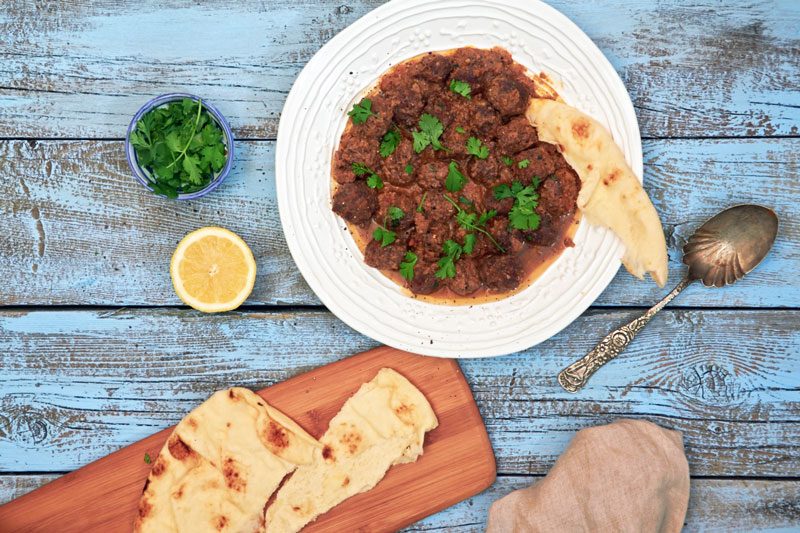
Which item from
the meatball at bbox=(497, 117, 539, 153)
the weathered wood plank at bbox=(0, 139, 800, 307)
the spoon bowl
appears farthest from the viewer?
the weathered wood plank at bbox=(0, 139, 800, 307)

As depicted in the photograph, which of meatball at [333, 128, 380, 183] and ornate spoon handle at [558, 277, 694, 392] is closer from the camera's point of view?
meatball at [333, 128, 380, 183]

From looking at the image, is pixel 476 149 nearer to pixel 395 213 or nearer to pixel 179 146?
pixel 395 213

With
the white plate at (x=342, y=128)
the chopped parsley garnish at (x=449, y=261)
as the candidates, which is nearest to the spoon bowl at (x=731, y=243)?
the white plate at (x=342, y=128)

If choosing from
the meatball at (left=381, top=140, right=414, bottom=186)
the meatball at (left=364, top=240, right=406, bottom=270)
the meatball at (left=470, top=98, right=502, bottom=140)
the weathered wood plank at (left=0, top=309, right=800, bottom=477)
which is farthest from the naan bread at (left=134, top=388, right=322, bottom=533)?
the meatball at (left=470, top=98, right=502, bottom=140)

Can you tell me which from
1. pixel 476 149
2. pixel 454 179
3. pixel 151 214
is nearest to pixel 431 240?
pixel 454 179

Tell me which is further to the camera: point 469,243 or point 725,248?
point 725,248

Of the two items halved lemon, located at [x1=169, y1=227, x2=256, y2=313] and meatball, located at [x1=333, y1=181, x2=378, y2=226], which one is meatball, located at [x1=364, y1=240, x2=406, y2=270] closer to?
meatball, located at [x1=333, y1=181, x2=378, y2=226]
